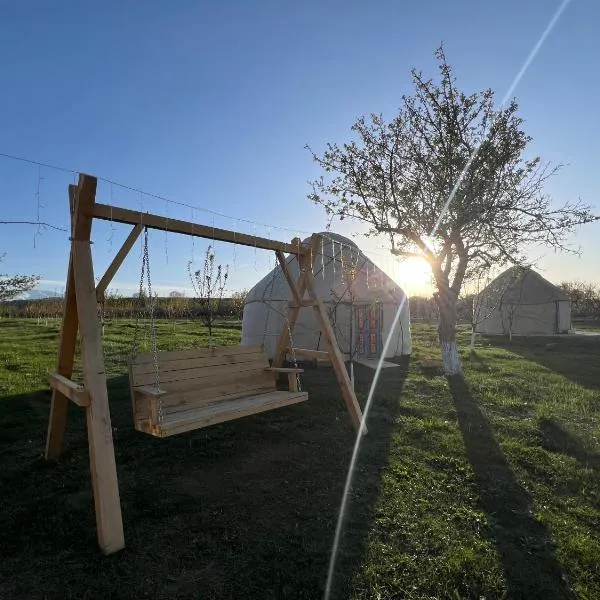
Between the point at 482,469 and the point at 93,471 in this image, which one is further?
the point at 482,469

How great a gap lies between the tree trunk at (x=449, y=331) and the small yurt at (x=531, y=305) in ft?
42.9

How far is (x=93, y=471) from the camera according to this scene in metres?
3.12

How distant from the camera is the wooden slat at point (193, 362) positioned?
4.61 m

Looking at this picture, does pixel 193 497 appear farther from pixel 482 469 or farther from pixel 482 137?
pixel 482 137

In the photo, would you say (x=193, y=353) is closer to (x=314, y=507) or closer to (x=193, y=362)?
(x=193, y=362)

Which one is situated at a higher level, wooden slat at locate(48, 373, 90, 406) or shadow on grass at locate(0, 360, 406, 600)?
wooden slat at locate(48, 373, 90, 406)

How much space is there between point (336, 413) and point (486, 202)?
575 centimetres

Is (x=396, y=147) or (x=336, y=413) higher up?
(x=396, y=147)

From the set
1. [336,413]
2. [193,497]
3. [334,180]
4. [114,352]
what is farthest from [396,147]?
[114,352]

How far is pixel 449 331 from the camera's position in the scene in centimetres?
1005

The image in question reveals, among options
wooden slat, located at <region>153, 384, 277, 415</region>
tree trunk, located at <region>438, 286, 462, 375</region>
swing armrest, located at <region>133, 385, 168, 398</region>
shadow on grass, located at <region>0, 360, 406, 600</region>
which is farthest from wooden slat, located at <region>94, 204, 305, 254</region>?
tree trunk, located at <region>438, 286, 462, 375</region>

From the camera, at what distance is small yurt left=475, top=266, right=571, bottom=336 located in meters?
22.3

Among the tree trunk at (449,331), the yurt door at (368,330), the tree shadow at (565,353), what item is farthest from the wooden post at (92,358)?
the tree shadow at (565,353)

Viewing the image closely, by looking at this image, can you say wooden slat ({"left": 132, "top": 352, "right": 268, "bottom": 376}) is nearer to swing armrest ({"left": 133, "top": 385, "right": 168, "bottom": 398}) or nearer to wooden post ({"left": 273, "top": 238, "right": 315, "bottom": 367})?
swing armrest ({"left": 133, "top": 385, "right": 168, "bottom": 398})
